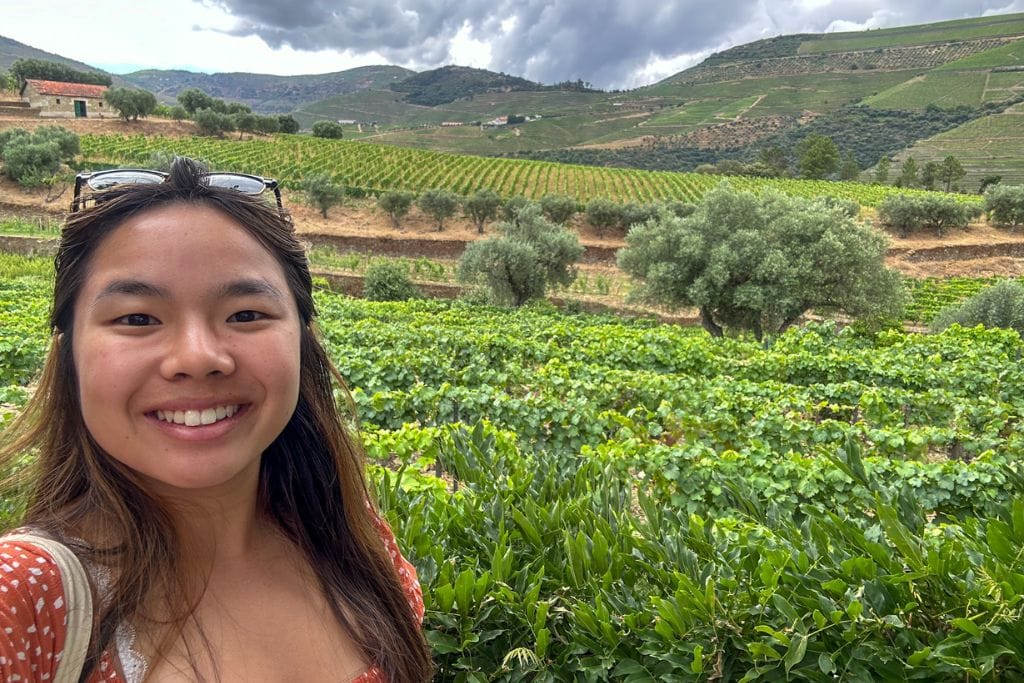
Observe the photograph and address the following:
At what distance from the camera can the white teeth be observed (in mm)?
1139

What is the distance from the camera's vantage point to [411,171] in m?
58.5

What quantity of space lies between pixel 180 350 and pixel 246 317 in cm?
16

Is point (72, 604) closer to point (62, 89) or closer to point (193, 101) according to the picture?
point (193, 101)

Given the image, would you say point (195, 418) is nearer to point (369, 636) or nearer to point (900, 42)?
point (369, 636)

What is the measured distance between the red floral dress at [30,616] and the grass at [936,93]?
512 ft

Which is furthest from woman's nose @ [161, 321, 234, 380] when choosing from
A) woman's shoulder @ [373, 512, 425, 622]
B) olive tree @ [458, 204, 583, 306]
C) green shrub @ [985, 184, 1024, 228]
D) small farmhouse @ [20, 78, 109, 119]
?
small farmhouse @ [20, 78, 109, 119]

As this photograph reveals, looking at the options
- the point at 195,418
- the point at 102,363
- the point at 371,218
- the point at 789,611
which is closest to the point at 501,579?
the point at 789,611

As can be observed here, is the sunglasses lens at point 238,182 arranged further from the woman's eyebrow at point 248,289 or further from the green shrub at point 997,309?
the green shrub at point 997,309

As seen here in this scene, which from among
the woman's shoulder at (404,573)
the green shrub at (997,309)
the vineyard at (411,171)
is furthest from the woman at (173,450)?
the vineyard at (411,171)

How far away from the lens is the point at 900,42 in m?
189

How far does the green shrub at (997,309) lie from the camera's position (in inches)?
801

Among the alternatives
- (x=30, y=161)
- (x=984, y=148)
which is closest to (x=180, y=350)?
(x=30, y=161)

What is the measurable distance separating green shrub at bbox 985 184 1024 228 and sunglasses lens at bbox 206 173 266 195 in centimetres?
5852

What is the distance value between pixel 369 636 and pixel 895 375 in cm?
1095
